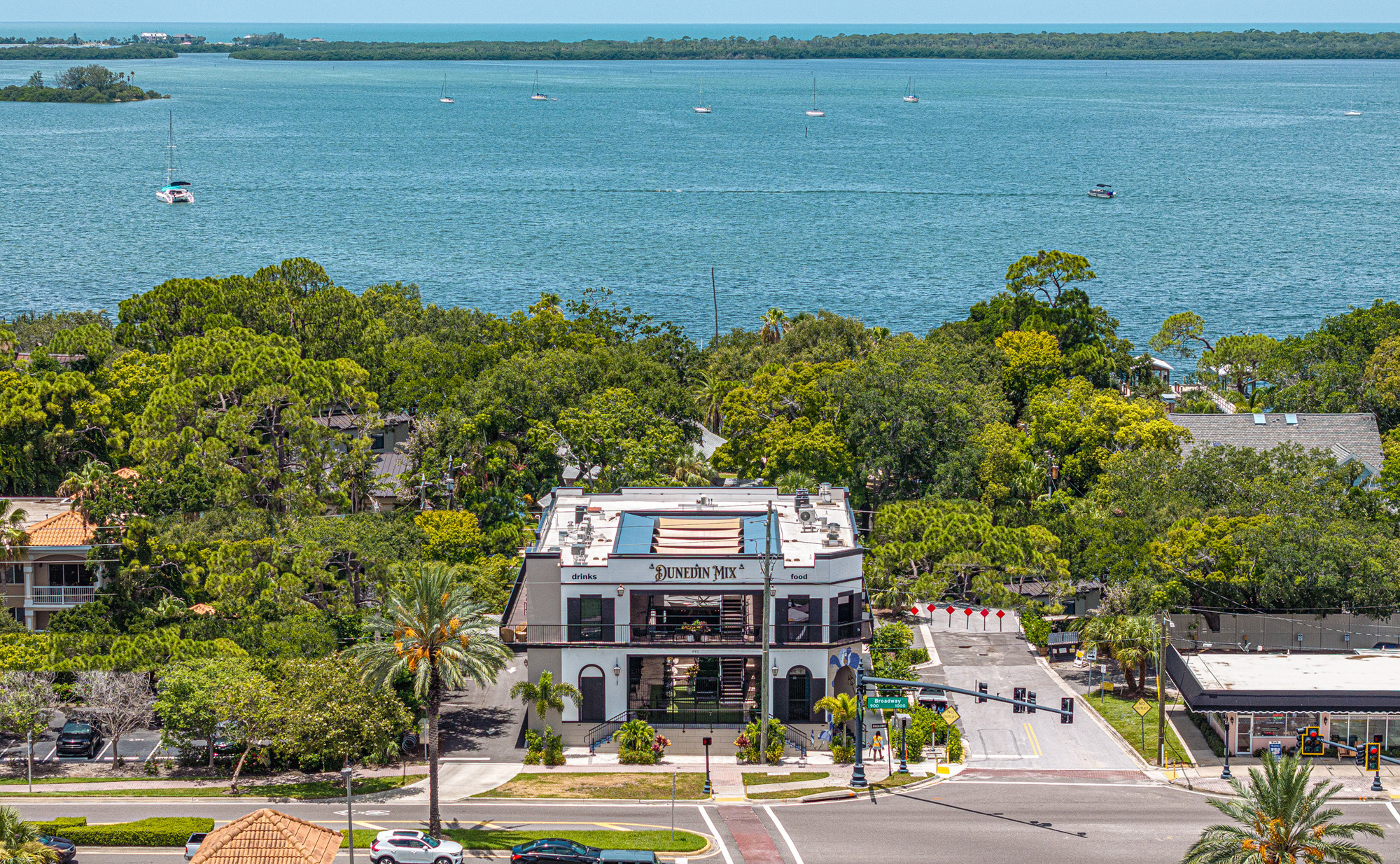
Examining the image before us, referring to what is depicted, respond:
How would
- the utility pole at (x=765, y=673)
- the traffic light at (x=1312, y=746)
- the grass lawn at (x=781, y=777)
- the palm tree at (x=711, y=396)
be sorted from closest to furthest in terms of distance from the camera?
the grass lawn at (x=781, y=777), the traffic light at (x=1312, y=746), the utility pole at (x=765, y=673), the palm tree at (x=711, y=396)

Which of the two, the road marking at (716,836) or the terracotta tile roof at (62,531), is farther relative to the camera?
the terracotta tile roof at (62,531)

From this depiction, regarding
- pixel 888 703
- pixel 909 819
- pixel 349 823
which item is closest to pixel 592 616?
pixel 888 703

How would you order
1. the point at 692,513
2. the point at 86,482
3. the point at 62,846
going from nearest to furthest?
the point at 62,846, the point at 692,513, the point at 86,482

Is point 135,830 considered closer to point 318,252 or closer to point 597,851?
point 597,851

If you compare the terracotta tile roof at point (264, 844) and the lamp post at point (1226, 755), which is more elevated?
the terracotta tile roof at point (264, 844)

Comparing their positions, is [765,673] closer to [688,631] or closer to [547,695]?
[688,631]

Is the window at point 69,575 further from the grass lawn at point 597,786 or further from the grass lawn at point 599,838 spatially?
the grass lawn at point 599,838

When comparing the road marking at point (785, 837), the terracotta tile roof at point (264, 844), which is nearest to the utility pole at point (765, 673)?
the road marking at point (785, 837)
